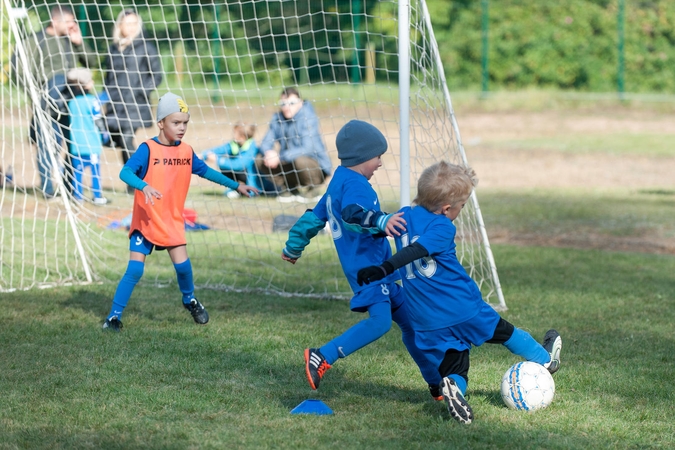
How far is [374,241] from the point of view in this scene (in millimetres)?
4156

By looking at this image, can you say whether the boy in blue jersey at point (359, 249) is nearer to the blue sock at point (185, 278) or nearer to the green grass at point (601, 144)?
the blue sock at point (185, 278)

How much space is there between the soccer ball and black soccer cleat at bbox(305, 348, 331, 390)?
87 centimetres

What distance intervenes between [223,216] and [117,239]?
3.92ft

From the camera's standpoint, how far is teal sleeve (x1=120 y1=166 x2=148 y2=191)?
5039mm

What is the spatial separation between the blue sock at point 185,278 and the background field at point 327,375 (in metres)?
0.19

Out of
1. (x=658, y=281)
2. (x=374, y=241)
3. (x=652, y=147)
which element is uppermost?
(x=374, y=241)

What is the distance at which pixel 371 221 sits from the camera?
12.8 feet

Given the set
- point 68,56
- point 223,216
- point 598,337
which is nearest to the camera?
point 598,337

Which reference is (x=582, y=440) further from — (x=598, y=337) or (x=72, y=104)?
(x=72, y=104)

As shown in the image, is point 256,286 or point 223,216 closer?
point 256,286

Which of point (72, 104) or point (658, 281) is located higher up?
point (72, 104)

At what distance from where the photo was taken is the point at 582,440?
143 inches

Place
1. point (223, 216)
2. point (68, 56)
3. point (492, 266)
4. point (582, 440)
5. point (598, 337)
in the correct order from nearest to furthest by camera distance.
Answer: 1. point (582, 440)
2. point (598, 337)
3. point (492, 266)
4. point (223, 216)
5. point (68, 56)

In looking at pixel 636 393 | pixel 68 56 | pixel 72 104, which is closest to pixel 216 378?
pixel 636 393
